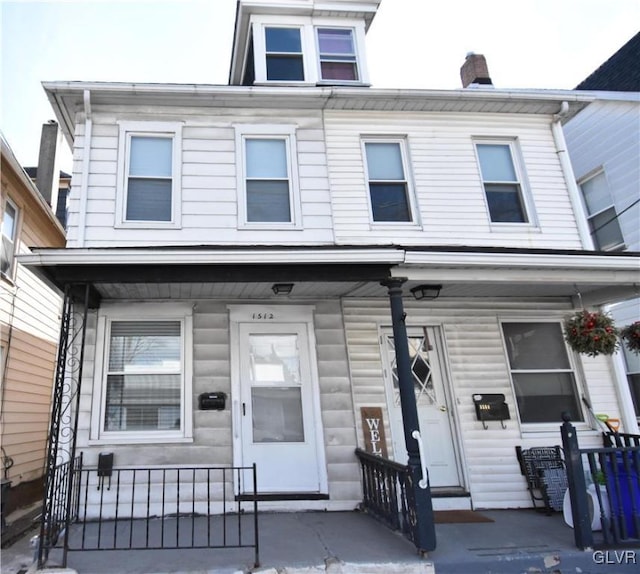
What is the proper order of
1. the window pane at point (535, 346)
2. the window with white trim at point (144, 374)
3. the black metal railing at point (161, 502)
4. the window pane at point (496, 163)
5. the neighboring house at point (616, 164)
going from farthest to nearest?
the neighboring house at point (616, 164) < the window pane at point (496, 163) < the window pane at point (535, 346) < the window with white trim at point (144, 374) < the black metal railing at point (161, 502)

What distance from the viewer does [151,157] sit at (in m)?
6.30

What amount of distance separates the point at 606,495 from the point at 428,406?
2.22m

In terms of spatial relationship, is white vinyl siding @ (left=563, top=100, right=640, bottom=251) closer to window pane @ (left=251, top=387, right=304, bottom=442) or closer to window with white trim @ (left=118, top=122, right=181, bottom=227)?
window pane @ (left=251, top=387, right=304, bottom=442)

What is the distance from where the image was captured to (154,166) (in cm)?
627

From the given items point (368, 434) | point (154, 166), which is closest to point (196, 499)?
point (368, 434)

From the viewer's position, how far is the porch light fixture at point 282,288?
5355mm

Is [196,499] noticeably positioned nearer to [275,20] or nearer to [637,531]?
[637,531]

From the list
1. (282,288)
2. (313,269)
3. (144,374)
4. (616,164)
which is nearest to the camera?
(313,269)

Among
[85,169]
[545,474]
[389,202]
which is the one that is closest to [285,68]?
[389,202]

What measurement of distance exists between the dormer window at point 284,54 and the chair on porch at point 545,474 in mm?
6544

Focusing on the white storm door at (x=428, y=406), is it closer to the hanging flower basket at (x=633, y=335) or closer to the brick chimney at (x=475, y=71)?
the hanging flower basket at (x=633, y=335)

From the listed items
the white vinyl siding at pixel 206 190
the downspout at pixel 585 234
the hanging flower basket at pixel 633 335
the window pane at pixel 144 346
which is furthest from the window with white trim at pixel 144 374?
the downspout at pixel 585 234

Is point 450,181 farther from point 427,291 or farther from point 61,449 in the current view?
point 61,449

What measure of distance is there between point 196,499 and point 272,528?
1055mm
